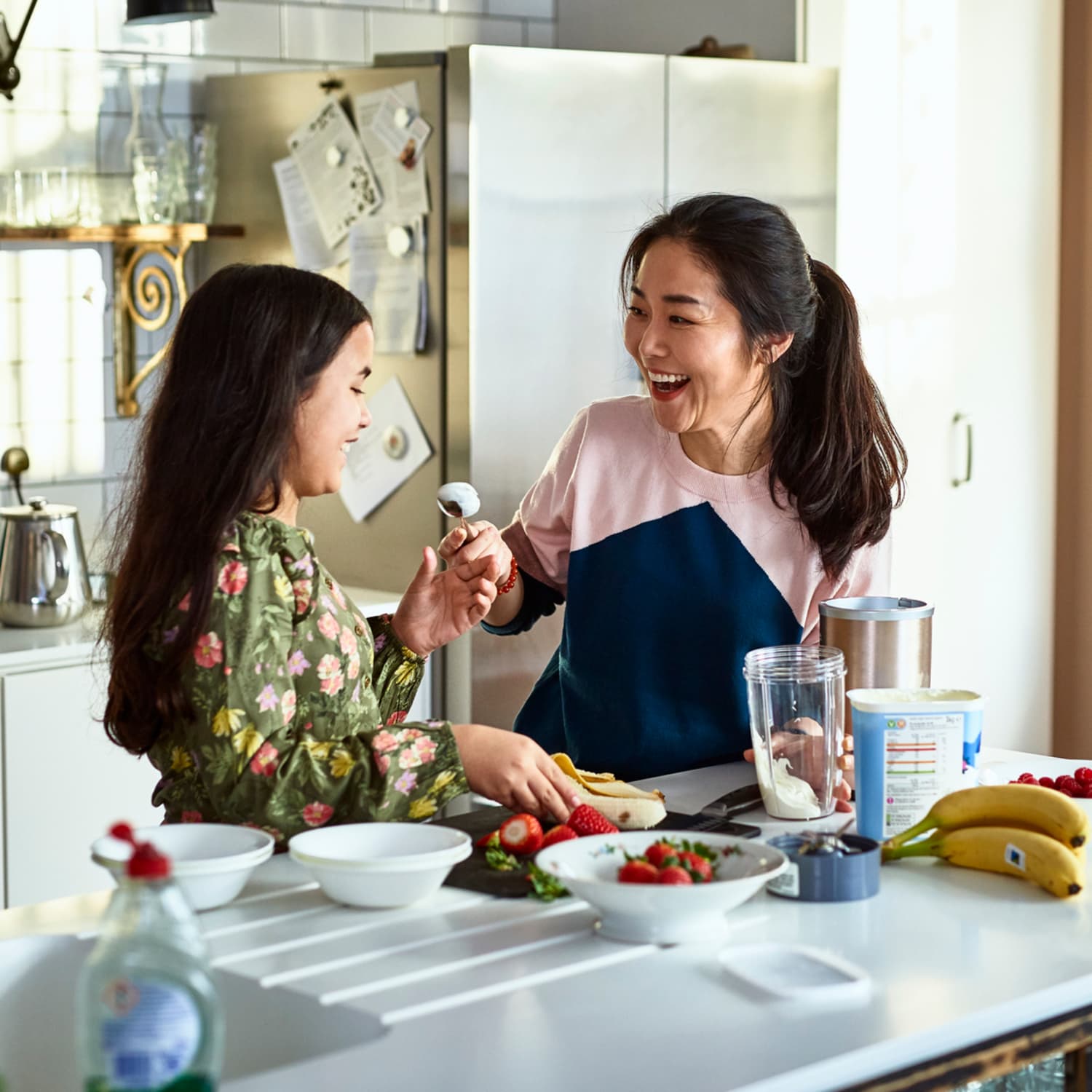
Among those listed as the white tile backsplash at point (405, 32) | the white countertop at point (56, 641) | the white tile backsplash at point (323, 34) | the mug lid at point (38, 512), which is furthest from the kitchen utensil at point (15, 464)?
the white tile backsplash at point (405, 32)

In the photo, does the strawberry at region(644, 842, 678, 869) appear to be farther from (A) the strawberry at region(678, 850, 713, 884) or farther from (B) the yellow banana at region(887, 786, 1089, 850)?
(B) the yellow banana at region(887, 786, 1089, 850)

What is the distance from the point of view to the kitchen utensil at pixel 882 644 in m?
2.10

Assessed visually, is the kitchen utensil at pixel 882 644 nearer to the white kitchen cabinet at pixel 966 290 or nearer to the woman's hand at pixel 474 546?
the woman's hand at pixel 474 546

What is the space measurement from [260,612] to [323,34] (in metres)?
2.41

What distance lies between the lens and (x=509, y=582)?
2.30 m

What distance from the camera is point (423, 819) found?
1.77 meters

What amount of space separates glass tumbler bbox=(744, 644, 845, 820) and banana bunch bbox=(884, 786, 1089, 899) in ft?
0.54

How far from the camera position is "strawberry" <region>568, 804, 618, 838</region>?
1.69m

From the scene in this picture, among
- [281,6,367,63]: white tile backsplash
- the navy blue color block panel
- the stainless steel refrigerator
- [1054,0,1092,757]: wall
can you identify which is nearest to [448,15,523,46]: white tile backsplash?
[281,6,367,63]: white tile backsplash

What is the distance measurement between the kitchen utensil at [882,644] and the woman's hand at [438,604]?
44 centimetres

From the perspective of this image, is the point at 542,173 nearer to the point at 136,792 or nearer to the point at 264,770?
Answer: the point at 136,792

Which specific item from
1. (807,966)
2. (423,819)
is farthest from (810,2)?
(807,966)

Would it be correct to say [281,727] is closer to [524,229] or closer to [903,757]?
[903,757]

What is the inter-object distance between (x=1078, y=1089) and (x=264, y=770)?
0.81 m
